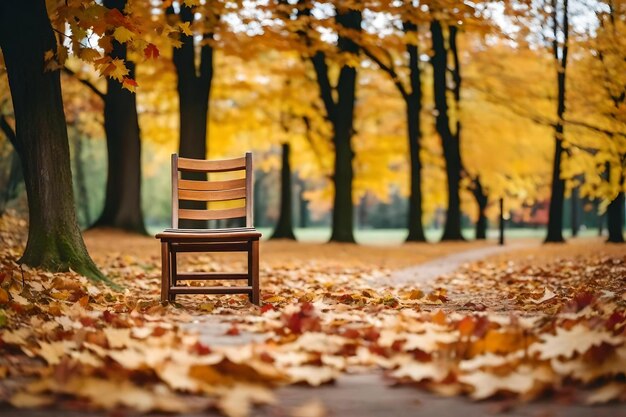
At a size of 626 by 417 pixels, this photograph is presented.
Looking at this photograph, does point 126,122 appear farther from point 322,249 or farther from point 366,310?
point 366,310

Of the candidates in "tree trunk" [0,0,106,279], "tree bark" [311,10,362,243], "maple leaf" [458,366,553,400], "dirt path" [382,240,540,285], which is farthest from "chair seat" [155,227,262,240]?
"tree bark" [311,10,362,243]

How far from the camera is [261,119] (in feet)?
64.7

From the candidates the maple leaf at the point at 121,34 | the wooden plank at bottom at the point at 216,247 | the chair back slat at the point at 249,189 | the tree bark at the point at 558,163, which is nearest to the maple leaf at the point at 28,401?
the wooden plank at bottom at the point at 216,247

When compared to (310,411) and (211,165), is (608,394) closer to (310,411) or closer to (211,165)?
(310,411)

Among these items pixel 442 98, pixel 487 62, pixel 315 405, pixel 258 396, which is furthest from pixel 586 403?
pixel 487 62

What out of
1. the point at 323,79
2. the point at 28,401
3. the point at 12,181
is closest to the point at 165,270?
the point at 28,401

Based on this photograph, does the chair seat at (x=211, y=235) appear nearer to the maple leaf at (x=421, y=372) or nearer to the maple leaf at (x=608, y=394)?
the maple leaf at (x=421, y=372)

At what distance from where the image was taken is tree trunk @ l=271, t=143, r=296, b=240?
20.9 metres

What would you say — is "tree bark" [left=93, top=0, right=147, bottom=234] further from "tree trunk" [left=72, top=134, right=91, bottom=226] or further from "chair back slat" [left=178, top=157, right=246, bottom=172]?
"chair back slat" [left=178, top=157, right=246, bottom=172]

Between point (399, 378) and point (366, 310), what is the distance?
2.25 meters

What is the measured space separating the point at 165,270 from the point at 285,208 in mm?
15501

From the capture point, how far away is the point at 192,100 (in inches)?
543

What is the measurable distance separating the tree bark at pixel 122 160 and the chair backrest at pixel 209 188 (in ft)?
29.0

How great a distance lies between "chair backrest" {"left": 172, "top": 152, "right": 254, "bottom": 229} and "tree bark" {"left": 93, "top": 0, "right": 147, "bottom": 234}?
8826 mm
